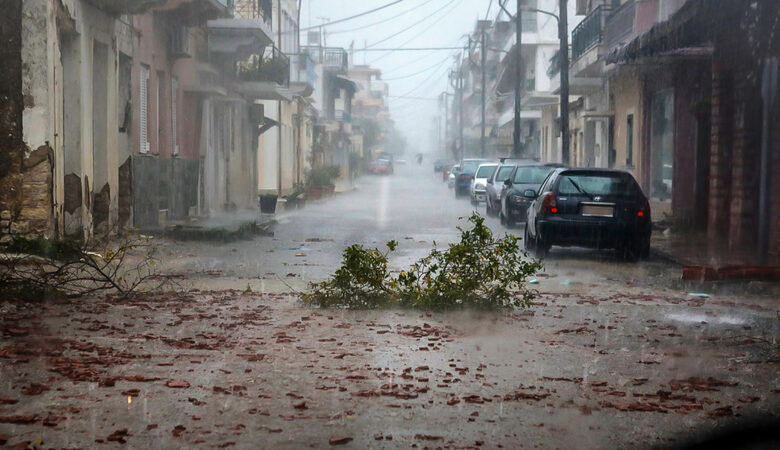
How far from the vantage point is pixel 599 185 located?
54.4 ft

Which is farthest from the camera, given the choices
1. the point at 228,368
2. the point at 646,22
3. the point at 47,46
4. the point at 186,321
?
the point at 646,22

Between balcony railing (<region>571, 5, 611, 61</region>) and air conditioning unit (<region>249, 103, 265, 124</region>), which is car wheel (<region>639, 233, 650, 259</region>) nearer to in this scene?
balcony railing (<region>571, 5, 611, 61</region>)

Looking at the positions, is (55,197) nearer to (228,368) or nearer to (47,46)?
(47,46)

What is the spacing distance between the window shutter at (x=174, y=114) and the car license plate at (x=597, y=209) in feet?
41.8

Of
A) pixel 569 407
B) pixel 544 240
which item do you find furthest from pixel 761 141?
pixel 569 407

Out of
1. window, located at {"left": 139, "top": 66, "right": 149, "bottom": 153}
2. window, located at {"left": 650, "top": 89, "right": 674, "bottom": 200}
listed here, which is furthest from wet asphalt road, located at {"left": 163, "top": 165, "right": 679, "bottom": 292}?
window, located at {"left": 650, "top": 89, "right": 674, "bottom": 200}

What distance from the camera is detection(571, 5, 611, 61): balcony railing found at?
31.4m

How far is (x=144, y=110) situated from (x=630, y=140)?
15712 mm

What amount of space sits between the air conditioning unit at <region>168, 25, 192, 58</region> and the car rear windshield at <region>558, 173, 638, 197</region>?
39.5ft

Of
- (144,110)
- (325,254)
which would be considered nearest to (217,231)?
(325,254)

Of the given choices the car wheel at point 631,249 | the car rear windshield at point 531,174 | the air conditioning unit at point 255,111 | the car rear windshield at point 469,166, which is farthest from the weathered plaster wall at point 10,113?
the car rear windshield at point 469,166

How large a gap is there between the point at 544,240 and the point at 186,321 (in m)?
8.32

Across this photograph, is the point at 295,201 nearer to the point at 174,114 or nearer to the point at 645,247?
the point at 174,114

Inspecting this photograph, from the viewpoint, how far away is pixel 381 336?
8.75 meters
